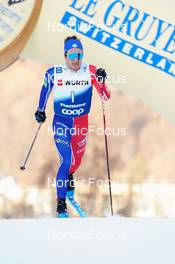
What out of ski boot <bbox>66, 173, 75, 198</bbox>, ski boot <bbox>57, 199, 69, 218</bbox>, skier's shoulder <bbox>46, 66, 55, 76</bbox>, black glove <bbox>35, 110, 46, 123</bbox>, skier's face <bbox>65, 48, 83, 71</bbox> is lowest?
ski boot <bbox>57, 199, 69, 218</bbox>

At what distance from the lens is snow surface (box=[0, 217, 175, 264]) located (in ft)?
7.74

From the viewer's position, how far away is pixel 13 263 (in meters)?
2.24

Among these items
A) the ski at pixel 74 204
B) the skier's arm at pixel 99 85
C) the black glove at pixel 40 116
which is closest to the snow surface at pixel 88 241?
the ski at pixel 74 204

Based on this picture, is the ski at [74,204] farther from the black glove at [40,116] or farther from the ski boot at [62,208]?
the black glove at [40,116]

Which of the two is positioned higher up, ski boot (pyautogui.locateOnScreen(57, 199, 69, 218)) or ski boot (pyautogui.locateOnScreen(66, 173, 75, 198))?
ski boot (pyautogui.locateOnScreen(66, 173, 75, 198))

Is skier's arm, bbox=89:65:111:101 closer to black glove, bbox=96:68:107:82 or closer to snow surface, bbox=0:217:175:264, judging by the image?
black glove, bbox=96:68:107:82

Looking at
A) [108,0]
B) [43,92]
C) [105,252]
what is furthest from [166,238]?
[108,0]

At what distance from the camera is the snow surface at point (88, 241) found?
236 cm

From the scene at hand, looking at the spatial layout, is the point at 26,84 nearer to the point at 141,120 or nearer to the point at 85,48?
the point at 85,48

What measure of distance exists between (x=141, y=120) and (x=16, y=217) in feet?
2.74

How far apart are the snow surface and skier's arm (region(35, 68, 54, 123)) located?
1.79 feet

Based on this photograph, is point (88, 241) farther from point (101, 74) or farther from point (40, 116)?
point (101, 74)

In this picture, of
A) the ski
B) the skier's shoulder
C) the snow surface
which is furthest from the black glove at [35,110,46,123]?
the snow surface

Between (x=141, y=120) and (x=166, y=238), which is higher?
(x=141, y=120)
